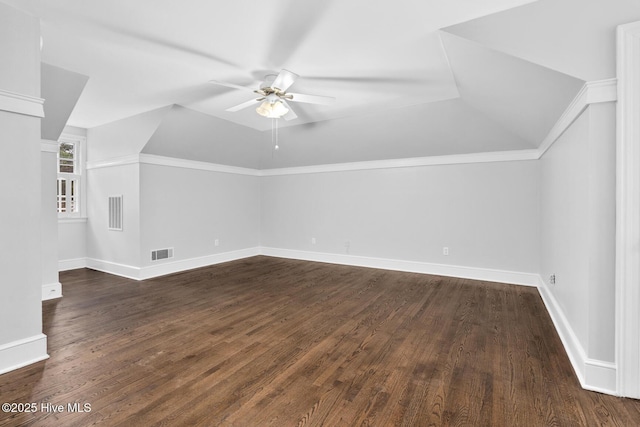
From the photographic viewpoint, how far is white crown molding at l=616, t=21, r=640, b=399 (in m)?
1.84

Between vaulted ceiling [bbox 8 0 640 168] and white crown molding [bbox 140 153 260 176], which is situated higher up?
vaulted ceiling [bbox 8 0 640 168]

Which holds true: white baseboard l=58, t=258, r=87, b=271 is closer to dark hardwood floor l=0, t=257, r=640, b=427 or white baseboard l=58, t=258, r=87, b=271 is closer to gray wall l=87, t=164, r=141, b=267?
gray wall l=87, t=164, r=141, b=267

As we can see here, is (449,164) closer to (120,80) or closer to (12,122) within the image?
(120,80)

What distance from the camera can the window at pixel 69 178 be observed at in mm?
5566

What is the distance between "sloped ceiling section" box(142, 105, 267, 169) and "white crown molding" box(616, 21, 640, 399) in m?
4.79

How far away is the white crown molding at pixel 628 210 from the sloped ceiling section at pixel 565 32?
74 mm

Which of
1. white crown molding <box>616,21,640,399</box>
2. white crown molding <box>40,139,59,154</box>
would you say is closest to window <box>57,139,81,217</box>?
white crown molding <box>40,139,59,154</box>

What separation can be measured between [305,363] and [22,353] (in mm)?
2132

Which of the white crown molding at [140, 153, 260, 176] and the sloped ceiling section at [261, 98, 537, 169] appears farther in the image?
Result: the white crown molding at [140, 153, 260, 176]

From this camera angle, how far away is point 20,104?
228 cm

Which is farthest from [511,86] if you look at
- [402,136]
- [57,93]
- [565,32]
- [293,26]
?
[57,93]

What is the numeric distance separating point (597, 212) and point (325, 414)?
85.2 inches

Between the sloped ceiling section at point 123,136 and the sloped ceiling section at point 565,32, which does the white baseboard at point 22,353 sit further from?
the sloped ceiling section at point 565,32

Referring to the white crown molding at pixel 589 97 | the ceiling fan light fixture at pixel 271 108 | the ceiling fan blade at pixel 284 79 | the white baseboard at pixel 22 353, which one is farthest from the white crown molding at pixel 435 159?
the white baseboard at pixel 22 353
